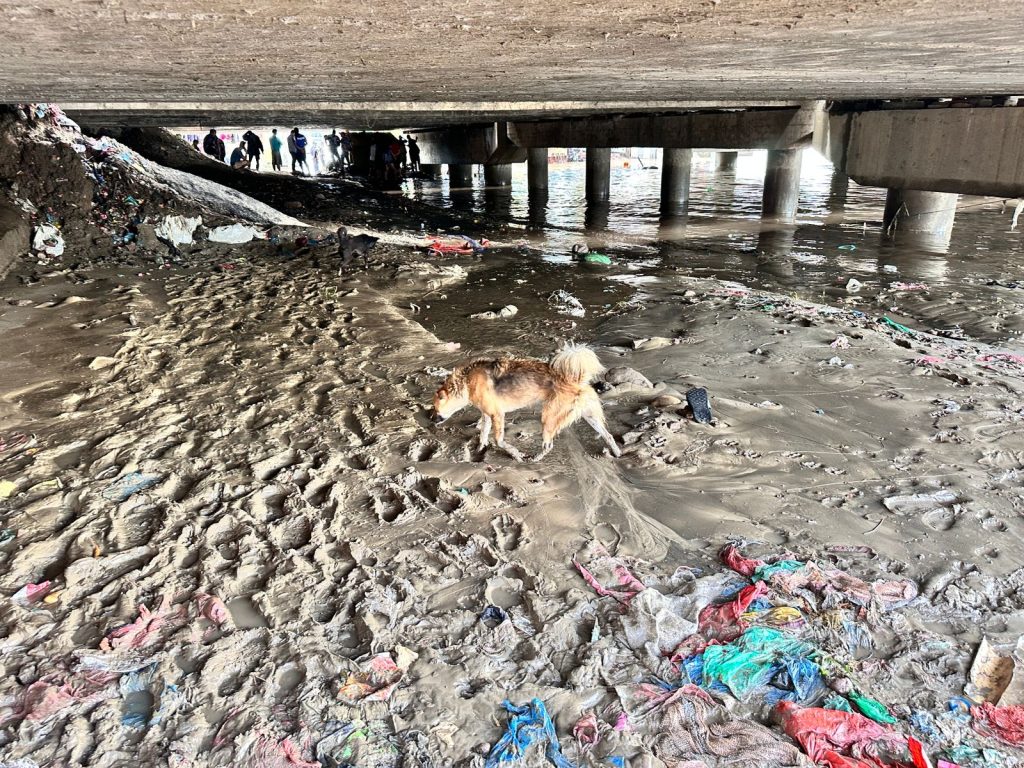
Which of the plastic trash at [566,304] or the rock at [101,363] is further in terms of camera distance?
the plastic trash at [566,304]

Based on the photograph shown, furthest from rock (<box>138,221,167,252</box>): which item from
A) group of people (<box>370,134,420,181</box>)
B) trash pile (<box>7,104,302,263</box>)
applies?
group of people (<box>370,134,420,181</box>)

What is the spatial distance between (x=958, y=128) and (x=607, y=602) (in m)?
11.5

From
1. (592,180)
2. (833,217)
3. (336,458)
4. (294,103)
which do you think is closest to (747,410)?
(336,458)

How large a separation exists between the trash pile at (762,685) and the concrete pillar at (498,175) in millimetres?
26845

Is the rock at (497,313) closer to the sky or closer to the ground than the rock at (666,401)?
closer to the ground

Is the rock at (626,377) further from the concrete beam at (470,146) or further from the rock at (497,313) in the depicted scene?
the concrete beam at (470,146)

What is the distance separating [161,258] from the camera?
11.3 metres

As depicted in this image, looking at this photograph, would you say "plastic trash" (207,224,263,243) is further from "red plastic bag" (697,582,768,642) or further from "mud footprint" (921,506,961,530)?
"mud footprint" (921,506,961,530)

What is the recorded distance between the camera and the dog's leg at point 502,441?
5.28 metres

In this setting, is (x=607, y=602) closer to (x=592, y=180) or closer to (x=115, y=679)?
(x=115, y=679)

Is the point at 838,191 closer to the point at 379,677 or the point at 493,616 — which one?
the point at 493,616

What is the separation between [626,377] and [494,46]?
3201mm

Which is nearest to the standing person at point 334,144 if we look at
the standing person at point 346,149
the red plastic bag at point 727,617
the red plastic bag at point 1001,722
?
the standing person at point 346,149

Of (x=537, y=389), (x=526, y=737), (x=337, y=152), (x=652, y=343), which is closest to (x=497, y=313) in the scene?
(x=652, y=343)
